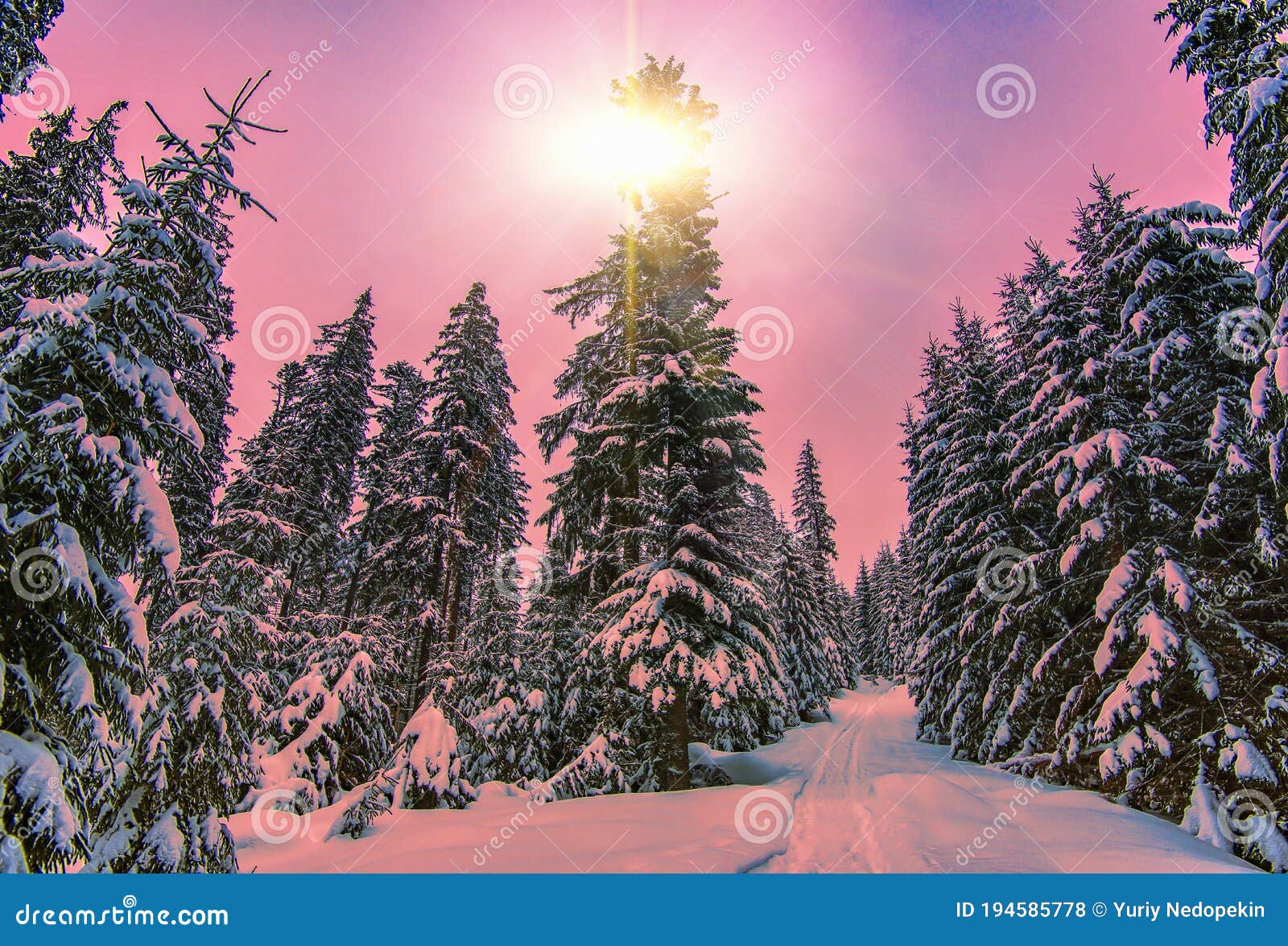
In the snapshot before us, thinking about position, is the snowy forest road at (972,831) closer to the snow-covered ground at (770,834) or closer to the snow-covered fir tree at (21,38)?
the snow-covered ground at (770,834)

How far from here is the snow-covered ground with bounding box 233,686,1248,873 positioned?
7086mm

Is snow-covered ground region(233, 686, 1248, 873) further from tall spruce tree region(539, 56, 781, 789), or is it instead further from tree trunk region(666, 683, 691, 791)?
tall spruce tree region(539, 56, 781, 789)

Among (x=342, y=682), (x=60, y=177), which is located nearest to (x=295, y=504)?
(x=342, y=682)

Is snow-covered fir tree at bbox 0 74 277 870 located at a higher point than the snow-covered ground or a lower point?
higher

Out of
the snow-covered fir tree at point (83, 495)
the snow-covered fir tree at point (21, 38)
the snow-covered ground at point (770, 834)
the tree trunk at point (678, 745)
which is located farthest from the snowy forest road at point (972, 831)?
the snow-covered fir tree at point (21, 38)

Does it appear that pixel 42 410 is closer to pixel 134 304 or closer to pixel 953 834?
pixel 134 304

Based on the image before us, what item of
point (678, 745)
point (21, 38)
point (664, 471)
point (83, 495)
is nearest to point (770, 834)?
point (678, 745)

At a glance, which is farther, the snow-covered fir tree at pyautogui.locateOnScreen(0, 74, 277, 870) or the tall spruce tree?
the tall spruce tree

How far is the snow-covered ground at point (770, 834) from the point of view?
7.09 m

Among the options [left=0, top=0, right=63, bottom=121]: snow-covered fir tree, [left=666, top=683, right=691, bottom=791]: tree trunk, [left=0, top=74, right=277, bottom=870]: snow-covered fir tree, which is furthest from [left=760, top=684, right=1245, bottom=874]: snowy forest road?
[left=0, top=0, right=63, bottom=121]: snow-covered fir tree

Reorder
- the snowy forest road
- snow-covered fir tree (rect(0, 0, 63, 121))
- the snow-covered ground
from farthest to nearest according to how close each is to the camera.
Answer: snow-covered fir tree (rect(0, 0, 63, 121)) < the snowy forest road < the snow-covered ground

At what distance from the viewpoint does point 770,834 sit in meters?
8.74

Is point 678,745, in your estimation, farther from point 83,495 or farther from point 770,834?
point 83,495

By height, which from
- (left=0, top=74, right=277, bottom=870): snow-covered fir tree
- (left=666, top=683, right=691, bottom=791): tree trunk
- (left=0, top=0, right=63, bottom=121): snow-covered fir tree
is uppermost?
(left=0, top=0, right=63, bottom=121): snow-covered fir tree
